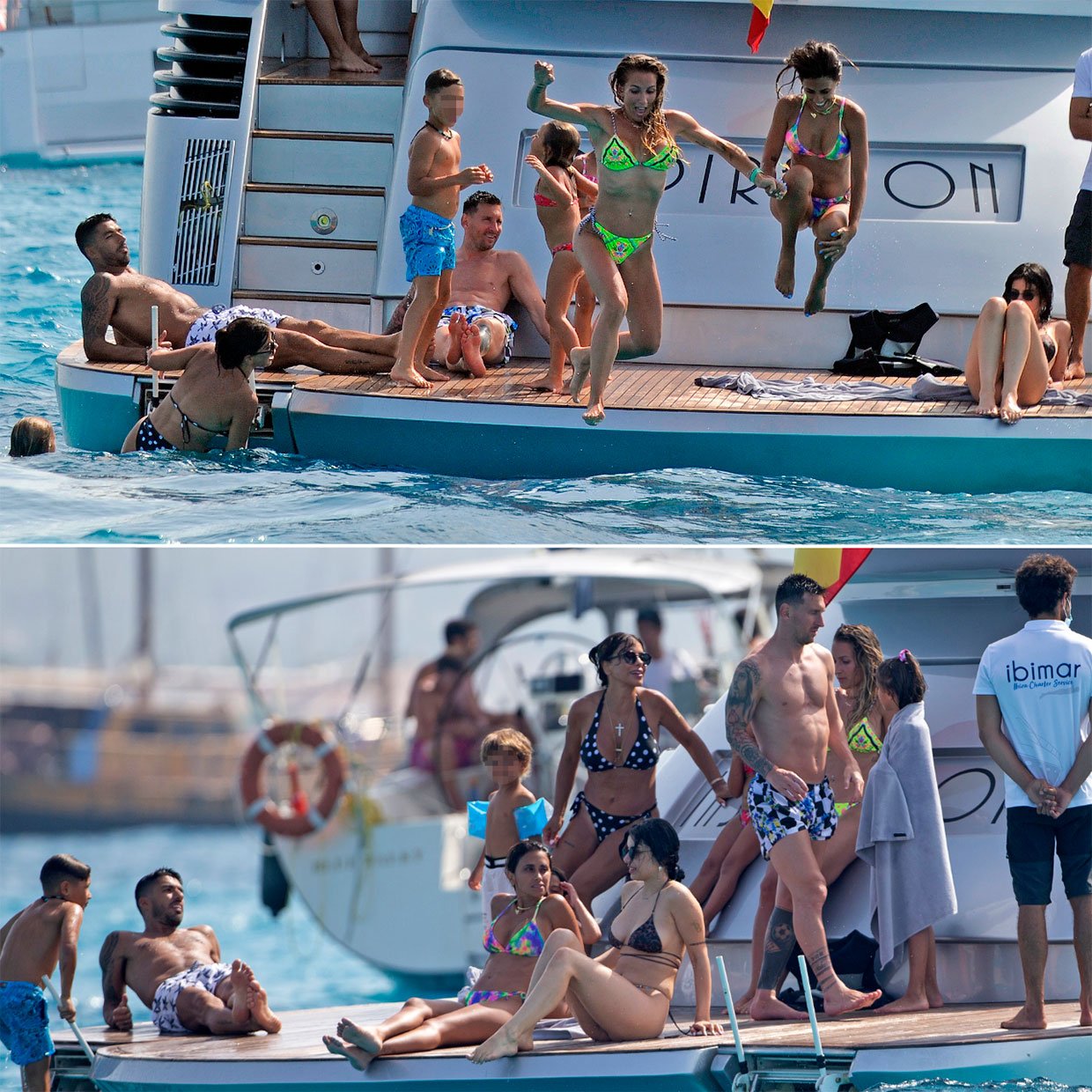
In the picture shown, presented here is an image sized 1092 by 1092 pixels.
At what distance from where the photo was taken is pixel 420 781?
615 inches

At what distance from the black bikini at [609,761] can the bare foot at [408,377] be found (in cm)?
234

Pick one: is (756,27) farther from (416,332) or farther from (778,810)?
(778,810)

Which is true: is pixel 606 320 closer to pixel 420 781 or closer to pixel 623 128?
pixel 623 128

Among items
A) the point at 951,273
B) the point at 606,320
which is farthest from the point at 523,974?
the point at 951,273

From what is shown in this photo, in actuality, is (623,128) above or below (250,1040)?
above

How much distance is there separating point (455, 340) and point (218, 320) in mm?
1327

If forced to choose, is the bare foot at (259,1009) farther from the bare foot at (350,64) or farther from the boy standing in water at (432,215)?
the bare foot at (350,64)

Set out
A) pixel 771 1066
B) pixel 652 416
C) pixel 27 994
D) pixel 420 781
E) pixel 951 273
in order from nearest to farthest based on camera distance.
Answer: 1. pixel 771 1066
2. pixel 27 994
3. pixel 652 416
4. pixel 951 273
5. pixel 420 781

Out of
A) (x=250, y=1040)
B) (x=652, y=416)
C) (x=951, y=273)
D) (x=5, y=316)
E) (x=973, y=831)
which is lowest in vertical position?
(x=250, y=1040)

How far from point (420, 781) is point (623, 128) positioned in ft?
28.7

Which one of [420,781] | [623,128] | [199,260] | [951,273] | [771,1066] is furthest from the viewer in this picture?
[420,781]

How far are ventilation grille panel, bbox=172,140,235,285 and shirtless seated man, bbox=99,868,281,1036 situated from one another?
14.9ft

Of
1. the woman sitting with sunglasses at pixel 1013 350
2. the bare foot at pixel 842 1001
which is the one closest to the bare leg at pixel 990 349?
the woman sitting with sunglasses at pixel 1013 350

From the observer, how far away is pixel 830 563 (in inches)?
318
